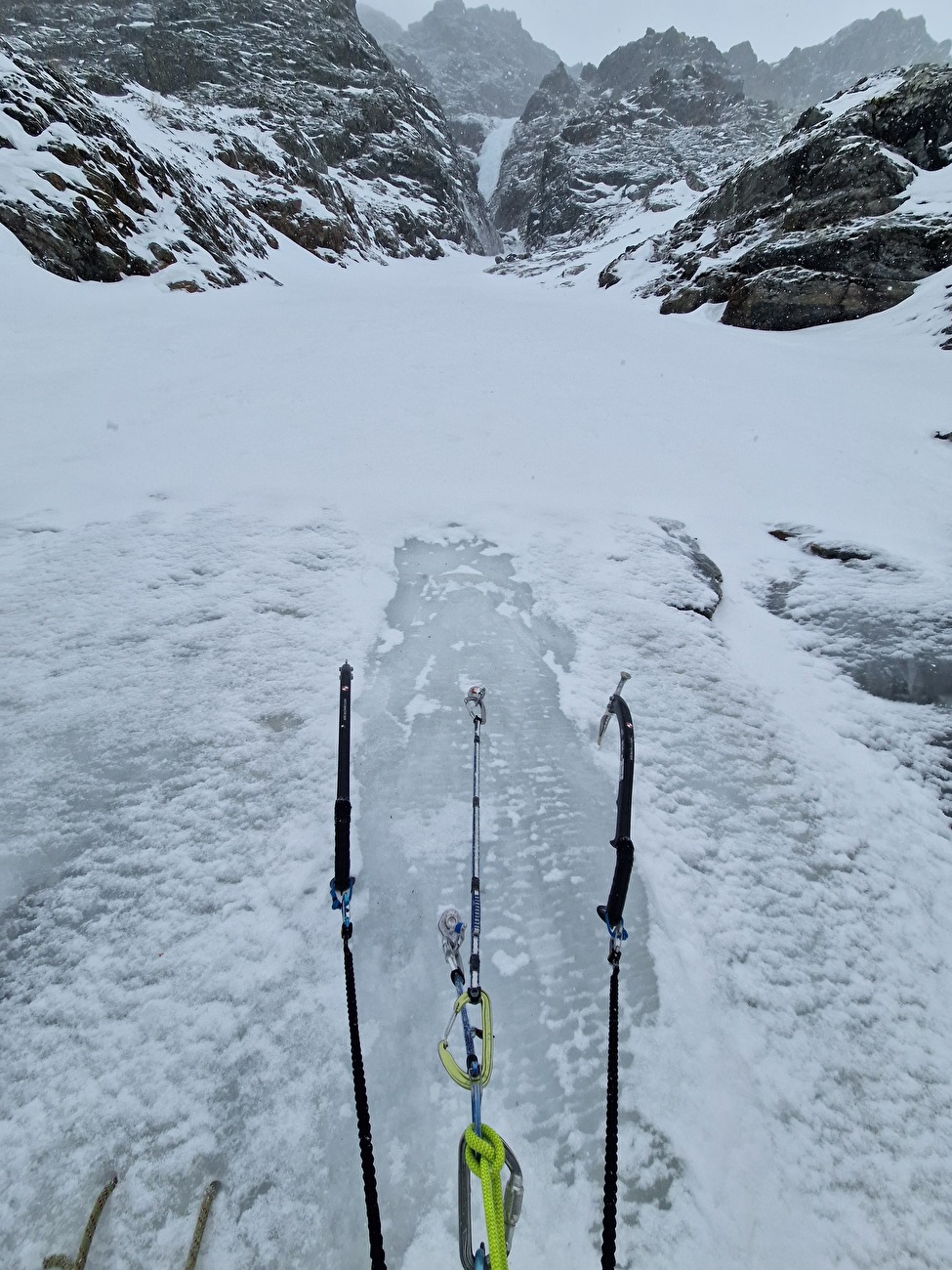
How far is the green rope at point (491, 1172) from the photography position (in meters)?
1.24

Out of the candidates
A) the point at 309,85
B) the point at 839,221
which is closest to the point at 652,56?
the point at 309,85

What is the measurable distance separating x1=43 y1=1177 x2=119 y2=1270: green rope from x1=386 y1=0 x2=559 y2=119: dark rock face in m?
116

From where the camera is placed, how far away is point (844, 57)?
3669 inches

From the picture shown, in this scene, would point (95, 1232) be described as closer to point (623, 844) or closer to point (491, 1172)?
point (491, 1172)

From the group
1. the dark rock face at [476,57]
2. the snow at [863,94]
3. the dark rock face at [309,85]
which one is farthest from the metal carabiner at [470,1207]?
the dark rock face at [476,57]

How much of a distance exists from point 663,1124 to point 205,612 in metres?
3.84

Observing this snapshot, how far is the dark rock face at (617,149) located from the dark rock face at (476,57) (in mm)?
31060

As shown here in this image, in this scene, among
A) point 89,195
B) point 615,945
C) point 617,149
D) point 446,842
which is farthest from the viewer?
point 617,149

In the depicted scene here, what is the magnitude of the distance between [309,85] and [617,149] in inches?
1080

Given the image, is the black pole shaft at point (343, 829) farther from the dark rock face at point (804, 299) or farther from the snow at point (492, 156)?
the snow at point (492, 156)

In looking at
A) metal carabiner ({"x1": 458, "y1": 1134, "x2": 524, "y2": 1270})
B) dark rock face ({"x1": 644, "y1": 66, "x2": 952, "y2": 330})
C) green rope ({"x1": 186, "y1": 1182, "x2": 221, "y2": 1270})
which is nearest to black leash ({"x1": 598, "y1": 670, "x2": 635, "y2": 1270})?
metal carabiner ({"x1": 458, "y1": 1134, "x2": 524, "y2": 1270})

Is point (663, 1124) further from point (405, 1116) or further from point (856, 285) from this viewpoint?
point (856, 285)

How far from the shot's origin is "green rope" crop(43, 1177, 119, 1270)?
1529mm

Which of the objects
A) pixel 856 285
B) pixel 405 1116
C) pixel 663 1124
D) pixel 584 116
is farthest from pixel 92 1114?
pixel 584 116
